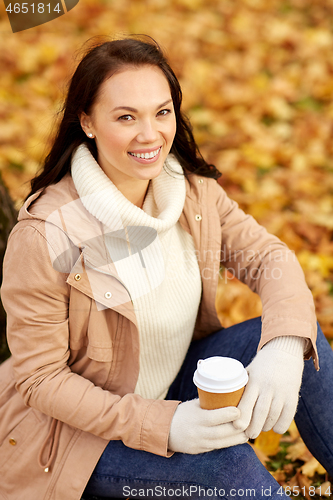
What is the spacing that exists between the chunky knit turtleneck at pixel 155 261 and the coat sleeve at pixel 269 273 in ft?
0.52

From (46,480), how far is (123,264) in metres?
0.61

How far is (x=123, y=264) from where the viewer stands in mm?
1423

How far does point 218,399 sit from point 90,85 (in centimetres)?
89

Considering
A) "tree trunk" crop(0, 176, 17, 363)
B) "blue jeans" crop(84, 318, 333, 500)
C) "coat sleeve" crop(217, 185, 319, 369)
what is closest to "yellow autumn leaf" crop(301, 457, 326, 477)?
"blue jeans" crop(84, 318, 333, 500)

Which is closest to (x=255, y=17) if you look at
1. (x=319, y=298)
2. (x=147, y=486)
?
(x=319, y=298)

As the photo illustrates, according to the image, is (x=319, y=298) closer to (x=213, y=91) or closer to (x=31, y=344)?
(x=31, y=344)

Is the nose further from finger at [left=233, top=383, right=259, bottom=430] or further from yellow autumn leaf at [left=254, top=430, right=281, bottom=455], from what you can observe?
yellow autumn leaf at [left=254, top=430, right=281, bottom=455]

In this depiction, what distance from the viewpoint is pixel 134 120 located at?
1.34 metres

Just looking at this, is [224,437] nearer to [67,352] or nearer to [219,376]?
[219,376]

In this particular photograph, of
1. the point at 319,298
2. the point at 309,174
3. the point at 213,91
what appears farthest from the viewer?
the point at 213,91

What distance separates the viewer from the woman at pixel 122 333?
125cm

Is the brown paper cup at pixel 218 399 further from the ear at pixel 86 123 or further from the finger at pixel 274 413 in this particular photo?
the ear at pixel 86 123

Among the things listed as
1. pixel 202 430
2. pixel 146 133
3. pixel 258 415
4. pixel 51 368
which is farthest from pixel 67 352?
pixel 146 133

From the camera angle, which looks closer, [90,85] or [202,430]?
[202,430]
